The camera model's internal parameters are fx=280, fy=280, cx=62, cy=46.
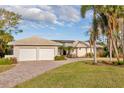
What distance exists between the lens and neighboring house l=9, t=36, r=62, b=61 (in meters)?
34.4

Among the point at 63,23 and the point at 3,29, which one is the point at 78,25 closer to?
the point at 63,23

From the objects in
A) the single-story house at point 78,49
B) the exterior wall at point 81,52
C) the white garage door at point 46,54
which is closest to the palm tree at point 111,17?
the white garage door at point 46,54

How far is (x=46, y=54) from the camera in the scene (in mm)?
35812

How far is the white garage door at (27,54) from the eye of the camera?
112 feet

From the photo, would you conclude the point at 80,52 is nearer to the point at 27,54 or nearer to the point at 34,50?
the point at 34,50

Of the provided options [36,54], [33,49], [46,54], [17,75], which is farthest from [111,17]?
[17,75]

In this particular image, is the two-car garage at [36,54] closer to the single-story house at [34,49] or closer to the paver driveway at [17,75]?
the single-story house at [34,49]

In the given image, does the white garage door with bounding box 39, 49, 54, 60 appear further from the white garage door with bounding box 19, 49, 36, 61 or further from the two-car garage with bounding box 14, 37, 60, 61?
the white garage door with bounding box 19, 49, 36, 61

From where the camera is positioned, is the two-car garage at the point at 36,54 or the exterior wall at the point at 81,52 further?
the exterior wall at the point at 81,52

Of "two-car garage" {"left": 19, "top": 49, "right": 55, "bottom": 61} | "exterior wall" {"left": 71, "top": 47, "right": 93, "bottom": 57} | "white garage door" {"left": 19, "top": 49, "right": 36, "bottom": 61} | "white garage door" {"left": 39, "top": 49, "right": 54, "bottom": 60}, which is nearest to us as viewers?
"white garage door" {"left": 19, "top": 49, "right": 36, "bottom": 61}

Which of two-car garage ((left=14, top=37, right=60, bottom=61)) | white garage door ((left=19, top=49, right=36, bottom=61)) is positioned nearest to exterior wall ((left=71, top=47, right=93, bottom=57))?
two-car garage ((left=14, top=37, right=60, bottom=61))

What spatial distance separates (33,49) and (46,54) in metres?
1.83
